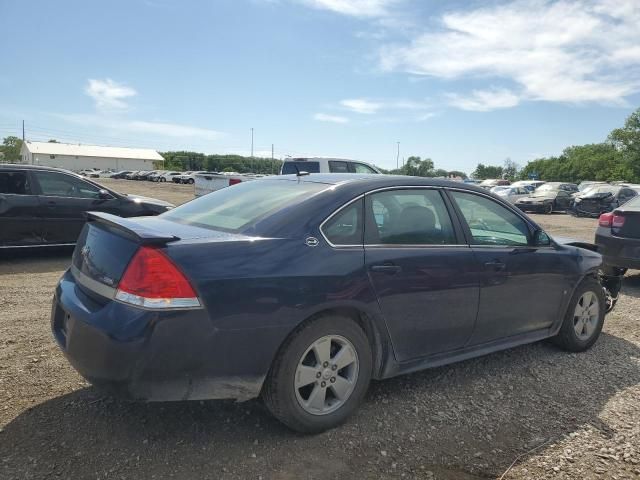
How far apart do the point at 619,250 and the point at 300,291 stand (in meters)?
5.79

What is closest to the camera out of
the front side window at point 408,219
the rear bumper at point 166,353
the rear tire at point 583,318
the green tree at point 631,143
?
the rear bumper at point 166,353

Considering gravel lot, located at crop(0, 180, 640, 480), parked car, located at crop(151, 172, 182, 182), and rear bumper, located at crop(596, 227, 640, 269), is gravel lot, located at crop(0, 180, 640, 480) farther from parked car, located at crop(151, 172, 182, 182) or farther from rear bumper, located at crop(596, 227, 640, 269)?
parked car, located at crop(151, 172, 182, 182)

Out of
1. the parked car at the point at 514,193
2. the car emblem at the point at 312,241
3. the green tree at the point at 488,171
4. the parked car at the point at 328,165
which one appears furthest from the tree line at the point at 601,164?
the car emblem at the point at 312,241

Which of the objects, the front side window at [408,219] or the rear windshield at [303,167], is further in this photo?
the rear windshield at [303,167]

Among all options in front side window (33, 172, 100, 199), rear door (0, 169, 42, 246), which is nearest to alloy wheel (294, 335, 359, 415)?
rear door (0, 169, 42, 246)

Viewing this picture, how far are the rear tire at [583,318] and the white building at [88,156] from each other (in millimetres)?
119241

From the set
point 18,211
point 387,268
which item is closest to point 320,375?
point 387,268

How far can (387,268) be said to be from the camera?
3178 millimetres

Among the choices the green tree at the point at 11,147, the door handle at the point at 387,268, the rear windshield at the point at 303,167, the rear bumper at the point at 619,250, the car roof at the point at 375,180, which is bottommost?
the rear bumper at the point at 619,250

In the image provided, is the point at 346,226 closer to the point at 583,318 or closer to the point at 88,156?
the point at 583,318

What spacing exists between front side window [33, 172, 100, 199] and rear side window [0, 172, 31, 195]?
0.18 m

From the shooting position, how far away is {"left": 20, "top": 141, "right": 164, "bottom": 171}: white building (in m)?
114

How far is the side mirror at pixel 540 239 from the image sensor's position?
4.19 m

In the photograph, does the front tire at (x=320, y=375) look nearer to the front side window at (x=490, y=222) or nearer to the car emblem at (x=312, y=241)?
the car emblem at (x=312, y=241)
